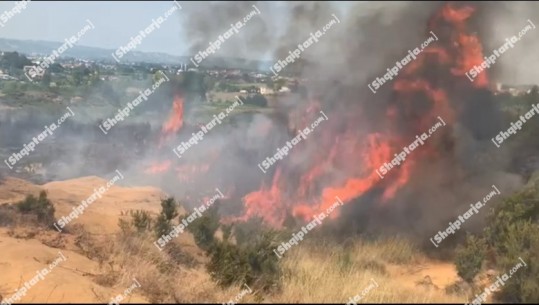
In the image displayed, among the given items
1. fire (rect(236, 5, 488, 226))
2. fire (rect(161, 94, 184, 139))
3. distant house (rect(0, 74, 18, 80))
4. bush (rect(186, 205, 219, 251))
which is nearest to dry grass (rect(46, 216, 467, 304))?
bush (rect(186, 205, 219, 251))

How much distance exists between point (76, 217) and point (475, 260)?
1186 centimetres

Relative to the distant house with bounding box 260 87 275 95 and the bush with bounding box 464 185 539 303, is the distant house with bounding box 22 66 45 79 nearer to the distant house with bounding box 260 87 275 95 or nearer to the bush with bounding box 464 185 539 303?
the distant house with bounding box 260 87 275 95

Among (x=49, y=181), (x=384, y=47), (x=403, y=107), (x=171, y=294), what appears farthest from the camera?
(x=49, y=181)

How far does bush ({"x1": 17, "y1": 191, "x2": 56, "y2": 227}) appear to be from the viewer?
1474 cm

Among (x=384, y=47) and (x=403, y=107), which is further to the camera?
(x=384, y=47)

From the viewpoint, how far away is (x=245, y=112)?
2594cm

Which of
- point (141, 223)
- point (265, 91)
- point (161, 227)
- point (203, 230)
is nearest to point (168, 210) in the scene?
point (161, 227)

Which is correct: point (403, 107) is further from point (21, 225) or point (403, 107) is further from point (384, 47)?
point (21, 225)

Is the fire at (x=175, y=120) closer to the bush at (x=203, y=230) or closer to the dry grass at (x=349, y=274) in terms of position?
the bush at (x=203, y=230)

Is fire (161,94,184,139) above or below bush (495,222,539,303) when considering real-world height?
above

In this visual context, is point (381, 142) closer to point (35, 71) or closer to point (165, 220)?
point (165, 220)

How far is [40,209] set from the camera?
15.0m

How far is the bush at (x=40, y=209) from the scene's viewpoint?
48.4 ft

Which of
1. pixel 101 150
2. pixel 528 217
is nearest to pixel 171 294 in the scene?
pixel 528 217
